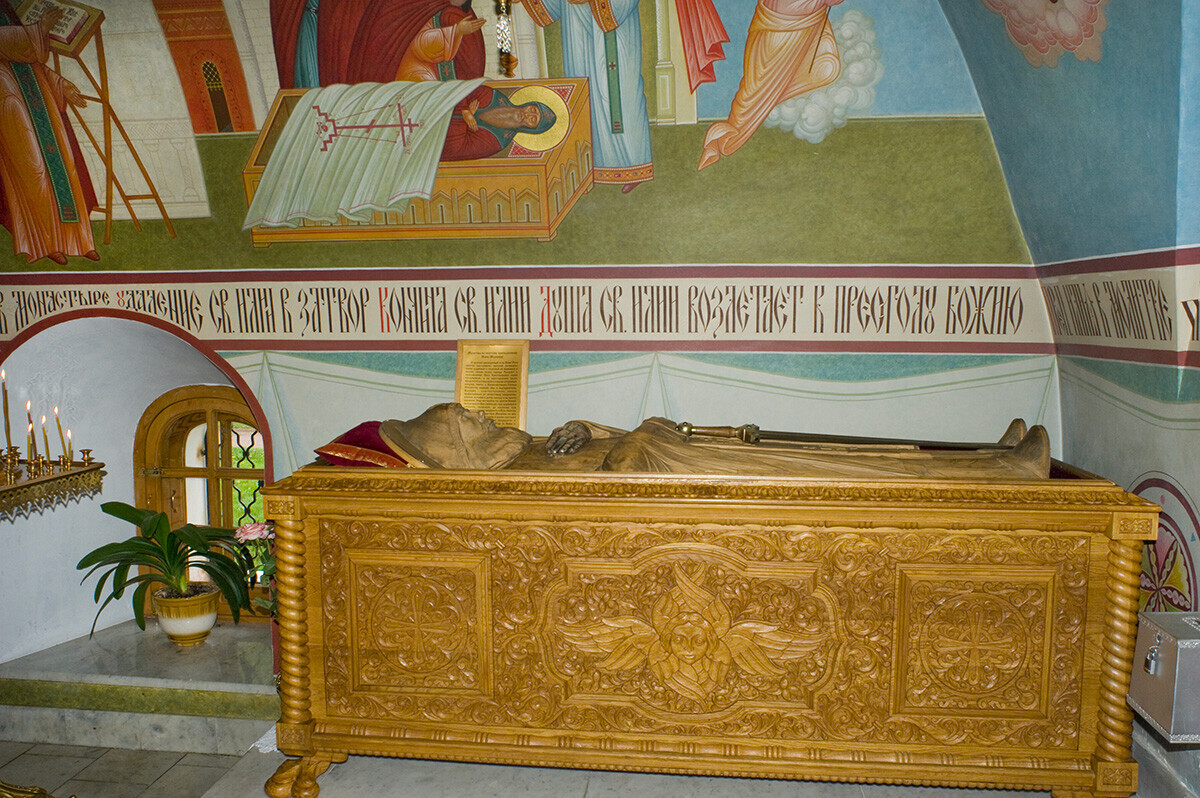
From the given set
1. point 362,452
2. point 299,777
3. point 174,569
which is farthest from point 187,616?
point 362,452

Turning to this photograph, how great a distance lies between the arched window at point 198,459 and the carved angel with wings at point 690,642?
9.46 ft

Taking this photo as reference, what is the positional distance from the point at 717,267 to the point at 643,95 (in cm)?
78

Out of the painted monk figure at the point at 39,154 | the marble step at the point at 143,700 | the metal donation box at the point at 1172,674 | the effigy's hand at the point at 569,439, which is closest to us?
the metal donation box at the point at 1172,674

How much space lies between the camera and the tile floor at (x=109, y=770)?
12.2 ft

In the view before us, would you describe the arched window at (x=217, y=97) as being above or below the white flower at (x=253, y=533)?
above

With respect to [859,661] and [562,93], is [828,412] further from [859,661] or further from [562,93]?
[562,93]

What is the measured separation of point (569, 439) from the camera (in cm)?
317

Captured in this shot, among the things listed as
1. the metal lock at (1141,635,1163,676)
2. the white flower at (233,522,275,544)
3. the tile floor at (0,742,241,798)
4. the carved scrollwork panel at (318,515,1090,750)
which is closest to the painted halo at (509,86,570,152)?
the carved scrollwork panel at (318,515,1090,750)

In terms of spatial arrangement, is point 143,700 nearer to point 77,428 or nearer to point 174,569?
point 174,569

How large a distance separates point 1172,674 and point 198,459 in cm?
485

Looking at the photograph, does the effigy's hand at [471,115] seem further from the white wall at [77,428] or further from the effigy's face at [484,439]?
the white wall at [77,428]

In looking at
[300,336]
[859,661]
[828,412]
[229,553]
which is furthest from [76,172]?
[859,661]

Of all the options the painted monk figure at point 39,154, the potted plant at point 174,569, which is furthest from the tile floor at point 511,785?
the painted monk figure at point 39,154

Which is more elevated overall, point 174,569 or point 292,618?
point 292,618
